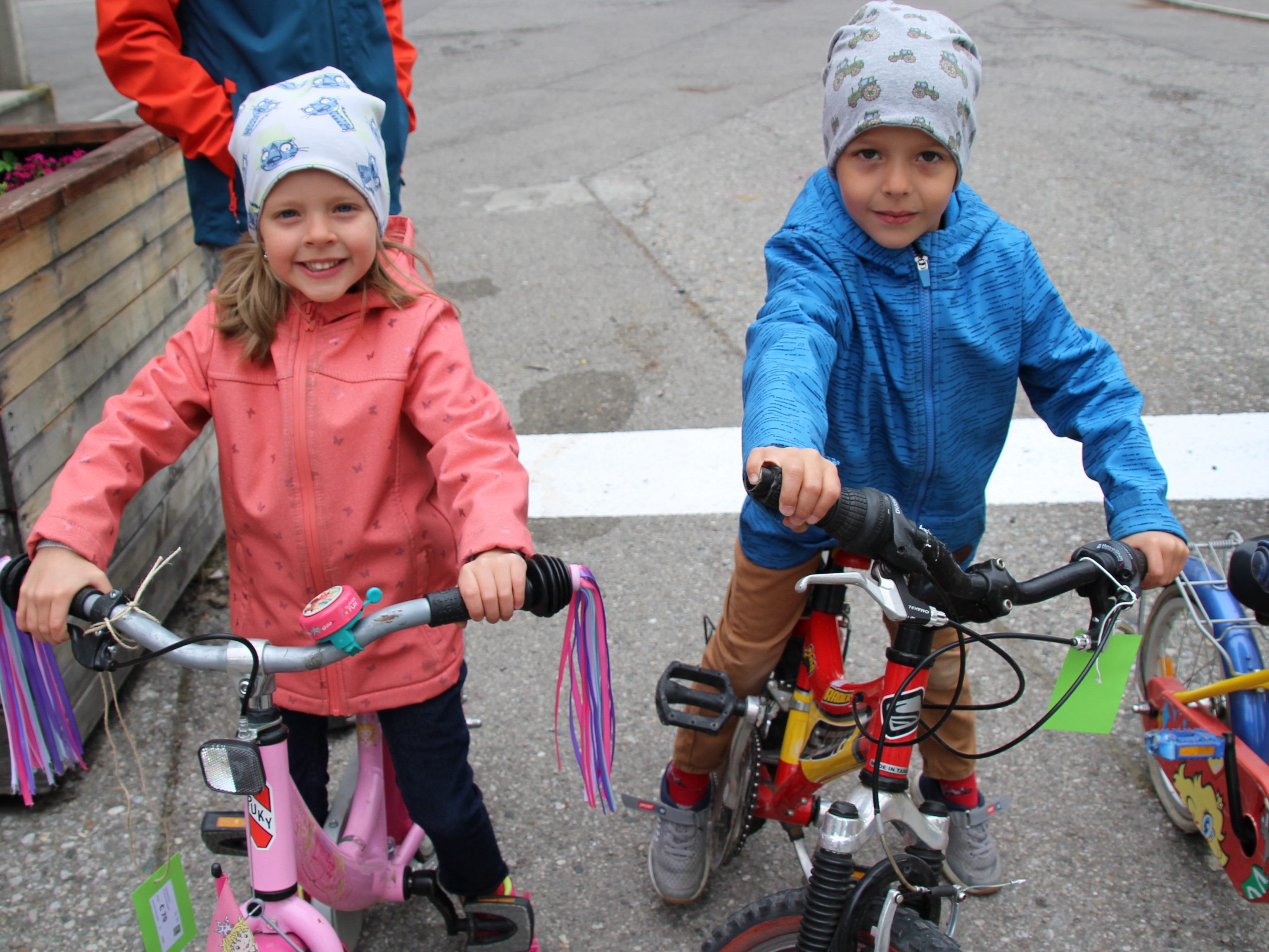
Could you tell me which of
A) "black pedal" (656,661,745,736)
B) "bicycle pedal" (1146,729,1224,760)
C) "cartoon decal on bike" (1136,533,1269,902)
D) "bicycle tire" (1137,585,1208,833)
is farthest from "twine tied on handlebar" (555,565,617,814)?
"bicycle tire" (1137,585,1208,833)

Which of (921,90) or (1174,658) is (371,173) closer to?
(921,90)

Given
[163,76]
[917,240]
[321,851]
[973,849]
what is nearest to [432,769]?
[321,851]

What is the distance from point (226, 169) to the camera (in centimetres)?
299

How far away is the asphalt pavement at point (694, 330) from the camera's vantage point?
264 cm

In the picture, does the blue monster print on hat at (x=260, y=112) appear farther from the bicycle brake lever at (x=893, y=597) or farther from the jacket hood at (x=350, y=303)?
the bicycle brake lever at (x=893, y=597)

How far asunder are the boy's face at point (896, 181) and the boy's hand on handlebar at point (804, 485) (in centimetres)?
63

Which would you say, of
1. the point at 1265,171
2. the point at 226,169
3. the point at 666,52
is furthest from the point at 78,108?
the point at 1265,171

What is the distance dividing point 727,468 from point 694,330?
4.49 ft

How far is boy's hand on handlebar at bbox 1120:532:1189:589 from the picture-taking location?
1.68 meters

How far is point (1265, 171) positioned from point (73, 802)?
7.42 metres

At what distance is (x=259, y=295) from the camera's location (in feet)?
6.61

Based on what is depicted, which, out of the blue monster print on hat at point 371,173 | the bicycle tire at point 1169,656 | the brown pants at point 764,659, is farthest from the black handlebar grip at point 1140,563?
the blue monster print on hat at point 371,173

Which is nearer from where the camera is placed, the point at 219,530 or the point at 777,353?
the point at 777,353

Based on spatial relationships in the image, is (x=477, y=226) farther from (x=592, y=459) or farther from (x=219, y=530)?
(x=219, y=530)
